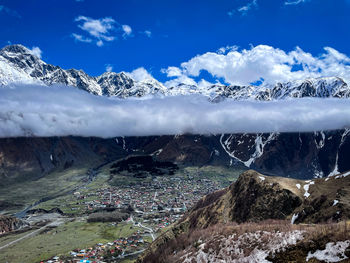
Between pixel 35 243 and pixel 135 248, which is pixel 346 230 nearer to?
pixel 135 248

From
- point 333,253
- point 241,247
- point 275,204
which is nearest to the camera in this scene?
point 333,253

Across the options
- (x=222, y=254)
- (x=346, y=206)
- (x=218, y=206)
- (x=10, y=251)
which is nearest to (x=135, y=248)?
(x=218, y=206)

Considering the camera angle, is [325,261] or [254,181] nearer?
[325,261]

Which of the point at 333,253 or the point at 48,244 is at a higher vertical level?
the point at 333,253

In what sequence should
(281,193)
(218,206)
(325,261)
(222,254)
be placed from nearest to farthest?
(325,261)
(222,254)
(281,193)
(218,206)

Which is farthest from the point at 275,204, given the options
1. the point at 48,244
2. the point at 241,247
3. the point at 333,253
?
the point at 48,244

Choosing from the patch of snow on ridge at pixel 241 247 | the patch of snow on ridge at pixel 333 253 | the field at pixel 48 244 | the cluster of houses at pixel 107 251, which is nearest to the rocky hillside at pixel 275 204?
the patch of snow on ridge at pixel 241 247

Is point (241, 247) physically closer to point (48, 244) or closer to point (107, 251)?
point (107, 251)
